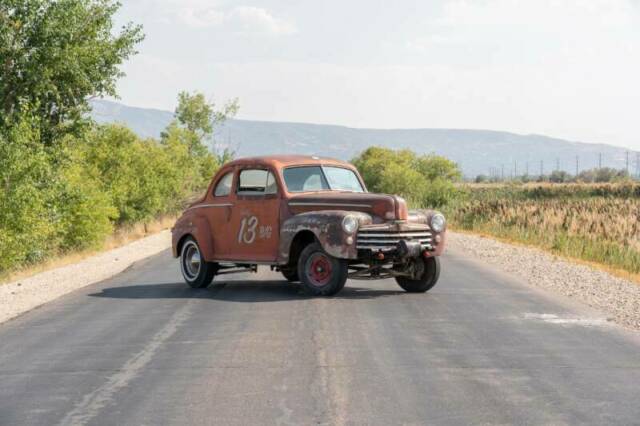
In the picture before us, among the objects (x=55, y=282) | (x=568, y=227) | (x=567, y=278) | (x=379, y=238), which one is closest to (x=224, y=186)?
(x=379, y=238)

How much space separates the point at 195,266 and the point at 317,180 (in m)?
2.61

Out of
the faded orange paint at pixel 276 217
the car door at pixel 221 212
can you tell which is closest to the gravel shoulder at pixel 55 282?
the faded orange paint at pixel 276 217

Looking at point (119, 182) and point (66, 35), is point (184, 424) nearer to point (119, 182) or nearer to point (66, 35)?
point (66, 35)

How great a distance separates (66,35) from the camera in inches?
1242

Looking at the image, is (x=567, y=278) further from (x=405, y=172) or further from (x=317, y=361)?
(x=405, y=172)

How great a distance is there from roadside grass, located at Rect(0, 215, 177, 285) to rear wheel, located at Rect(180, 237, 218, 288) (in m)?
7.91

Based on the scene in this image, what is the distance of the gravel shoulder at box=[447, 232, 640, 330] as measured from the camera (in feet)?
45.7

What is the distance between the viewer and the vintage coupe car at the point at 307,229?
13.6m

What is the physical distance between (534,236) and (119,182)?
2141 centimetres

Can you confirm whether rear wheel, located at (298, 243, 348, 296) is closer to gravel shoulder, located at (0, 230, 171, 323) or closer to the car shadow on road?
the car shadow on road

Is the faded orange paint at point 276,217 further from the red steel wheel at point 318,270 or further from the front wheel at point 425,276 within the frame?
the red steel wheel at point 318,270

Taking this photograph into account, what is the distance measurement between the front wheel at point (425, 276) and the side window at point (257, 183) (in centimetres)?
256

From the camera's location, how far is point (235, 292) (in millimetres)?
15242

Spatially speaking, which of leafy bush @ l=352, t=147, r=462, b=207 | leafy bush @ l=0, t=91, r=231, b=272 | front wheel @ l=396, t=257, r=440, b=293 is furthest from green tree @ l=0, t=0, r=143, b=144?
leafy bush @ l=352, t=147, r=462, b=207
